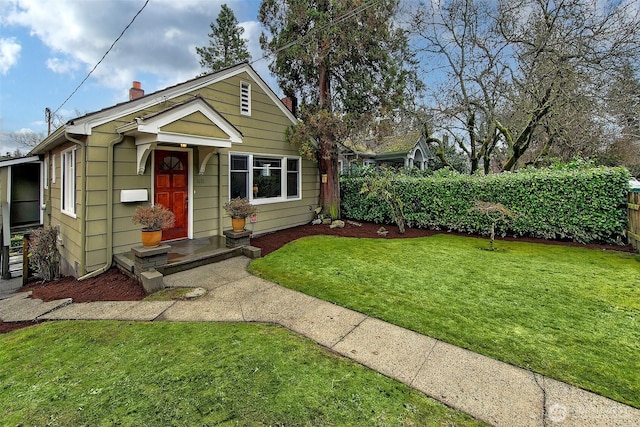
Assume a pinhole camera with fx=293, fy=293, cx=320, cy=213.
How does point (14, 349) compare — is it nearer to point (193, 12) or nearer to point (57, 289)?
point (57, 289)

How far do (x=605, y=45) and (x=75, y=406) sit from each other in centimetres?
1429

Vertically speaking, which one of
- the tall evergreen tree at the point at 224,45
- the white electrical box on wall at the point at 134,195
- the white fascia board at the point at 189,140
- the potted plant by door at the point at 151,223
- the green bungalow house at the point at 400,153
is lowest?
the potted plant by door at the point at 151,223

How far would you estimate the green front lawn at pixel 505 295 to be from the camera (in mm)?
2811

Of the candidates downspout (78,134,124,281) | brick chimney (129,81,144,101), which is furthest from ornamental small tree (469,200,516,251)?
brick chimney (129,81,144,101)

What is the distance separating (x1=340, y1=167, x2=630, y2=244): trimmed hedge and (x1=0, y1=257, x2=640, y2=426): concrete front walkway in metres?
6.53

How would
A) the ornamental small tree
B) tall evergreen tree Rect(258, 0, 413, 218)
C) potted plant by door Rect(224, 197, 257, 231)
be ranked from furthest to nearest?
tall evergreen tree Rect(258, 0, 413, 218), the ornamental small tree, potted plant by door Rect(224, 197, 257, 231)

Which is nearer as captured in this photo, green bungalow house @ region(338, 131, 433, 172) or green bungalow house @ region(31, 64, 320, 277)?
green bungalow house @ region(31, 64, 320, 277)

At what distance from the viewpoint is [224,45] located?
21062mm

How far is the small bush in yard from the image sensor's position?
20.9ft

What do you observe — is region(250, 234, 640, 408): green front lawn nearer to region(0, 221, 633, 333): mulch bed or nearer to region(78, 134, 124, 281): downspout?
region(0, 221, 633, 333): mulch bed

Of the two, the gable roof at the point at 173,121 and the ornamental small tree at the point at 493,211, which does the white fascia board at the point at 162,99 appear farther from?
the ornamental small tree at the point at 493,211

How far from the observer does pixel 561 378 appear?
250 centimetres

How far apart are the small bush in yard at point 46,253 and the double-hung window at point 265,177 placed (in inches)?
160

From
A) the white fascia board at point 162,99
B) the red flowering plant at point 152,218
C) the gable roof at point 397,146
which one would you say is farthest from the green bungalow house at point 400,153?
the red flowering plant at point 152,218
